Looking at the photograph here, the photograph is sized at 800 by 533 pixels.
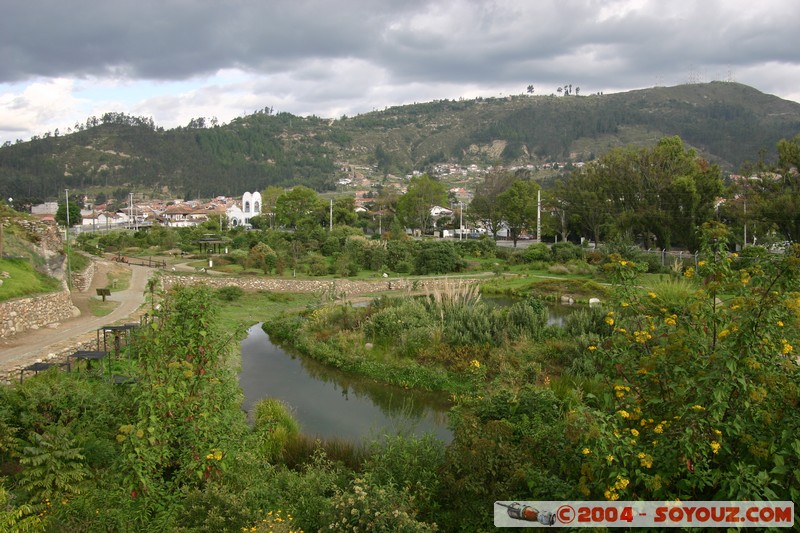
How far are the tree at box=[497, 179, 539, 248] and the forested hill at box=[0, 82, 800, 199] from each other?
67497 mm

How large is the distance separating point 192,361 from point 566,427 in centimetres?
355

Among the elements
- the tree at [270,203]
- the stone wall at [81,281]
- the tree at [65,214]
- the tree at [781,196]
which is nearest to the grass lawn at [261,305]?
the stone wall at [81,281]

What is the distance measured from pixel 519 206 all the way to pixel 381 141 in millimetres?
128996

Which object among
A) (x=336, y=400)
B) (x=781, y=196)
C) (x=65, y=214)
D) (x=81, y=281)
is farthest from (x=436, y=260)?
(x=65, y=214)

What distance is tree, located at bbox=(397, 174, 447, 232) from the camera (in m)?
56.2

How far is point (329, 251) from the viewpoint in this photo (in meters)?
36.1

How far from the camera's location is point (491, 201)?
53.3 metres

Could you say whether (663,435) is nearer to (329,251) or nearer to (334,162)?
(329,251)

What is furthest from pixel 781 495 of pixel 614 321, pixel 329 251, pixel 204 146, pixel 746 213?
pixel 204 146

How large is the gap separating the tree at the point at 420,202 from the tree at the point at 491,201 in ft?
13.3

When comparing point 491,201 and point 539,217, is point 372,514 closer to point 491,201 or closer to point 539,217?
point 539,217

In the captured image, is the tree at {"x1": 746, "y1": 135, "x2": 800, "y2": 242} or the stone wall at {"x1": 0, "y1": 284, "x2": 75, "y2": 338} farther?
the tree at {"x1": 746, "y1": 135, "x2": 800, "y2": 242}

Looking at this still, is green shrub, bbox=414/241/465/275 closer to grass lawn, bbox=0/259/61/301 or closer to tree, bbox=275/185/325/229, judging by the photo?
grass lawn, bbox=0/259/61/301

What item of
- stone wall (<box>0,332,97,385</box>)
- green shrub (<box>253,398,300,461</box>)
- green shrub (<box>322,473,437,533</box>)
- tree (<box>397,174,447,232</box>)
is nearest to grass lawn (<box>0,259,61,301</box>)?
stone wall (<box>0,332,97,385</box>)
